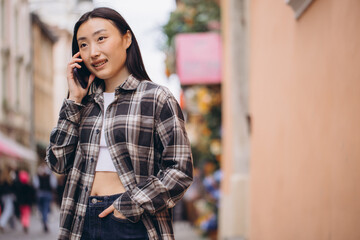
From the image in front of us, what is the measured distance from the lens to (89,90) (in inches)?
120

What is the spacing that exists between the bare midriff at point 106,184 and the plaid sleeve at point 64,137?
0.68ft

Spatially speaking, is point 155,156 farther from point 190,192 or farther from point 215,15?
point 190,192

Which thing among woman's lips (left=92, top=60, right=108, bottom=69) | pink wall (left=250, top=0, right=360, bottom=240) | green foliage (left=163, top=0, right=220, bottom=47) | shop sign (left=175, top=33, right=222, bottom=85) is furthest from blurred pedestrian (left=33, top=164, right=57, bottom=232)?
woman's lips (left=92, top=60, right=108, bottom=69)

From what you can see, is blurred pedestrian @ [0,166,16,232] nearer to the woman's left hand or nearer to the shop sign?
the shop sign

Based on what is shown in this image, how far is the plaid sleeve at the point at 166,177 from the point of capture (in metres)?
2.64

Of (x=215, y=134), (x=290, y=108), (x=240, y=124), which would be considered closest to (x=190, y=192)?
(x=215, y=134)

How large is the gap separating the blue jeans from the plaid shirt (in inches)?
1.4

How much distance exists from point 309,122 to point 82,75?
5.46 ft

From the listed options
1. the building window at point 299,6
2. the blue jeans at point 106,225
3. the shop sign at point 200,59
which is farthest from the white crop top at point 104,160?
the shop sign at point 200,59

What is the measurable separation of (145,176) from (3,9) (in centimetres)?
2704

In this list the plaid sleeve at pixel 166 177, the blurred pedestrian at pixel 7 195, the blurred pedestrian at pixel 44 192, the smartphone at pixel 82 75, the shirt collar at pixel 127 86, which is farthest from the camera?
the blurred pedestrian at pixel 7 195

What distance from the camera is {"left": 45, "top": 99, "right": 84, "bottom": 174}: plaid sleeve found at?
2.87 meters

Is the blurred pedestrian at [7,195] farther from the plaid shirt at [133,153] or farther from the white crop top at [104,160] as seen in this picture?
the white crop top at [104,160]

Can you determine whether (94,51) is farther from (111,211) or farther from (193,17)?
(193,17)
